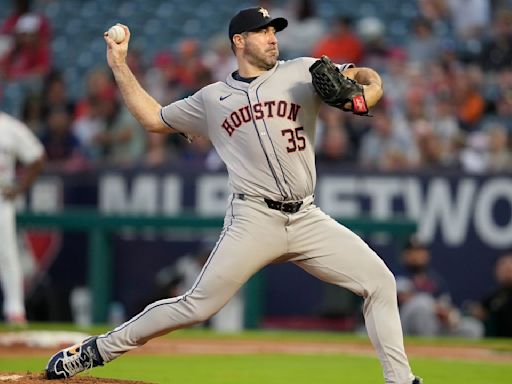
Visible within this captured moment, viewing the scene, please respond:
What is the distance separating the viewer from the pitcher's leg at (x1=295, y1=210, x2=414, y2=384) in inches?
229

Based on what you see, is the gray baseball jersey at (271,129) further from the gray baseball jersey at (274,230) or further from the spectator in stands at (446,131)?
the spectator in stands at (446,131)

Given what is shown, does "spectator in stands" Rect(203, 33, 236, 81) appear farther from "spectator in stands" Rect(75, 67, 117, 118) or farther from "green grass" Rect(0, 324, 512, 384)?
"green grass" Rect(0, 324, 512, 384)

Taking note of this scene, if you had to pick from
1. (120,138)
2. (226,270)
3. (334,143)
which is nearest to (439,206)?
(334,143)

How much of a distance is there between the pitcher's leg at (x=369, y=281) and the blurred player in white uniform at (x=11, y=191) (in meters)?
5.65

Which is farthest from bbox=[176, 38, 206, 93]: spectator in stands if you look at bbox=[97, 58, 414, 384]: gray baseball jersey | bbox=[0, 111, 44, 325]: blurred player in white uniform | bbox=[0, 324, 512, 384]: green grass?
bbox=[97, 58, 414, 384]: gray baseball jersey

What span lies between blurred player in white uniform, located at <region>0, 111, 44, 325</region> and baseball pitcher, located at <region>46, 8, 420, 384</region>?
5.03 meters

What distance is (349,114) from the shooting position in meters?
12.8

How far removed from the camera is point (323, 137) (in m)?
12.6

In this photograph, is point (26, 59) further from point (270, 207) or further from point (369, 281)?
point (369, 281)

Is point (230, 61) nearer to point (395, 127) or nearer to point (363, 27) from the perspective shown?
point (363, 27)

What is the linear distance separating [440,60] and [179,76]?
3.14 m

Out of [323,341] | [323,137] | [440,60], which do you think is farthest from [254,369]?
[440,60]

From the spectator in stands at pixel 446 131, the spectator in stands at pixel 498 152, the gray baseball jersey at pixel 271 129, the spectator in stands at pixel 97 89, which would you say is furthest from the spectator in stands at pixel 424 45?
the gray baseball jersey at pixel 271 129

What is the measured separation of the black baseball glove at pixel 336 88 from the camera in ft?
18.5
